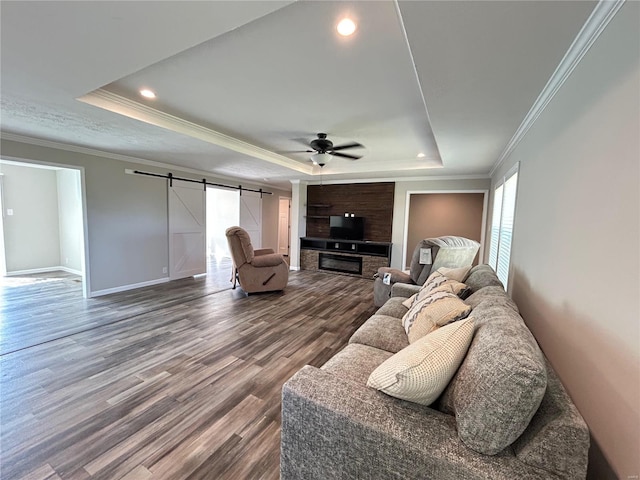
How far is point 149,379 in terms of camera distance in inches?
90.2

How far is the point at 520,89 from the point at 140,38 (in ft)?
8.10

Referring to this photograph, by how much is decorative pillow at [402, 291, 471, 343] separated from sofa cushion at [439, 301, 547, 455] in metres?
0.60

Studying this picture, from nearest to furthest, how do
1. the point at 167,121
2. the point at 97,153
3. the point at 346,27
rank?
the point at 346,27 → the point at 167,121 → the point at 97,153

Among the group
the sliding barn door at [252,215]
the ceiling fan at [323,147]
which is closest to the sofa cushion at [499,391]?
the ceiling fan at [323,147]

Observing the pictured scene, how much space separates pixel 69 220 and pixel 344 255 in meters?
6.39

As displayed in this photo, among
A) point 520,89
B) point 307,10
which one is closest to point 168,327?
point 307,10

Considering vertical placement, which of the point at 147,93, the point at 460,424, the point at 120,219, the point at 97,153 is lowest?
the point at 460,424

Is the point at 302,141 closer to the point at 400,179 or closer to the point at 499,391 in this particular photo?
the point at 400,179

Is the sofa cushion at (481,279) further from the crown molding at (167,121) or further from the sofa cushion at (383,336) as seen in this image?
the crown molding at (167,121)

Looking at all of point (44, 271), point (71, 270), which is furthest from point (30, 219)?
point (71, 270)

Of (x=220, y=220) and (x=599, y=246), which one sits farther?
(x=220, y=220)

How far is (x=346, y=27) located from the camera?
5.27 feet

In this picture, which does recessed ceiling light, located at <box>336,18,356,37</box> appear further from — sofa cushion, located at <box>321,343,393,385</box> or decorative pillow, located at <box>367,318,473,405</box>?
sofa cushion, located at <box>321,343,393,385</box>

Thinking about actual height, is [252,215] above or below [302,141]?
below
